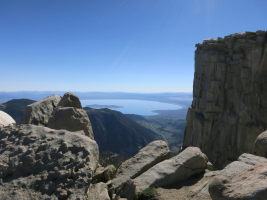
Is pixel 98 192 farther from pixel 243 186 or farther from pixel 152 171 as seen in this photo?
pixel 243 186

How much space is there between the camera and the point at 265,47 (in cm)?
5131

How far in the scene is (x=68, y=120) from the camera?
17750mm

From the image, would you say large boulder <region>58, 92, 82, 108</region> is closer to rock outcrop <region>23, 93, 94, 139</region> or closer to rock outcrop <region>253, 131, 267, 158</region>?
rock outcrop <region>23, 93, 94, 139</region>

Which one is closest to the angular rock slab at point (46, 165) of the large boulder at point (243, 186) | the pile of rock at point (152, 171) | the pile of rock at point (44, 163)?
Result: the pile of rock at point (44, 163)

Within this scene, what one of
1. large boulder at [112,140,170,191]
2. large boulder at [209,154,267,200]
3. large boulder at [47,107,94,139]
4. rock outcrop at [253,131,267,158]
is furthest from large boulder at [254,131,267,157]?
large boulder at [47,107,94,139]

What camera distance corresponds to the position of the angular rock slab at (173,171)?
1580cm

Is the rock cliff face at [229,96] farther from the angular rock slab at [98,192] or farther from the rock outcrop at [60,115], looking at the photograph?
the angular rock slab at [98,192]

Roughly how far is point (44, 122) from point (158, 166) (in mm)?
7414

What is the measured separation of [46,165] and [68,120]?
268 inches

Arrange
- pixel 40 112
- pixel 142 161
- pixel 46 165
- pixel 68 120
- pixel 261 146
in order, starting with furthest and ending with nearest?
pixel 40 112 → pixel 142 161 → pixel 68 120 → pixel 261 146 → pixel 46 165

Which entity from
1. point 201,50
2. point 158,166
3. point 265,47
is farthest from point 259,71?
point 158,166

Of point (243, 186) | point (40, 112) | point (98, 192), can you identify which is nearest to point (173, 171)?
point (98, 192)

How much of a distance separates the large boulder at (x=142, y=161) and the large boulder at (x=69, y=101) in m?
5.21

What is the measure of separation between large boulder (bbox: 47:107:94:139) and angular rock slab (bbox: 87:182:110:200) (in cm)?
494
